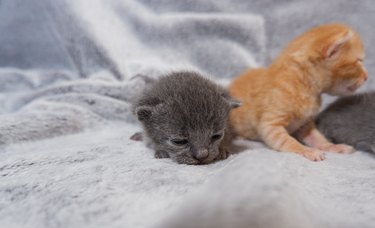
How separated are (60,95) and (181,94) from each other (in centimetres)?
122

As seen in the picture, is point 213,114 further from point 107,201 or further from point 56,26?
point 56,26

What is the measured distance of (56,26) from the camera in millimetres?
2691

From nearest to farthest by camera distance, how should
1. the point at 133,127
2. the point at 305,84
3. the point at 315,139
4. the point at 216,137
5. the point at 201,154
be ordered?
the point at 201,154
the point at 216,137
the point at 305,84
the point at 315,139
the point at 133,127

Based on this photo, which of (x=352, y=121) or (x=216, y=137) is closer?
(x=216, y=137)

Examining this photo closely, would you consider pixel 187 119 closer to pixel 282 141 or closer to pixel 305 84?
Answer: pixel 282 141

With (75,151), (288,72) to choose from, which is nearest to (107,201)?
(75,151)

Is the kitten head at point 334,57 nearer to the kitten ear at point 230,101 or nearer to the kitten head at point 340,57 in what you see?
the kitten head at point 340,57

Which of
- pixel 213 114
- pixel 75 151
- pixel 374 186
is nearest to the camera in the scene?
pixel 374 186

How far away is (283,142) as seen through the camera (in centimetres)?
175

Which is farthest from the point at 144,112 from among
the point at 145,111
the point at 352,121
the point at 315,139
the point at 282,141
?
the point at 352,121

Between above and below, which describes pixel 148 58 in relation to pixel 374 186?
above

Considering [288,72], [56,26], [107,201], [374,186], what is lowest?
[374,186]

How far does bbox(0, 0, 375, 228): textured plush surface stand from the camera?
3.39 ft

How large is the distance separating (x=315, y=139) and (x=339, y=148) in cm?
15
